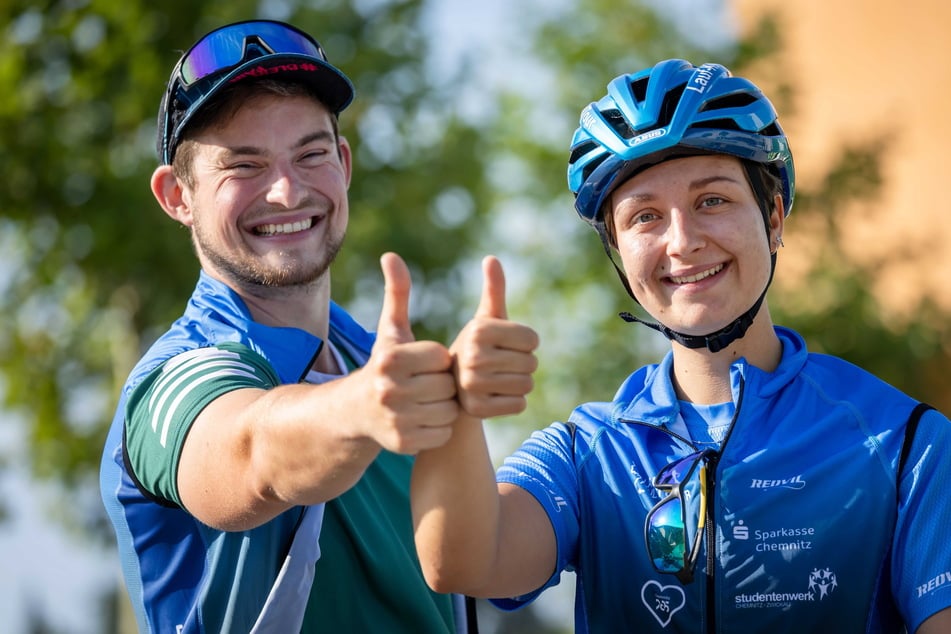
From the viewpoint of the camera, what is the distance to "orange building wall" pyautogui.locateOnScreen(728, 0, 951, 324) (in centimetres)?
2266

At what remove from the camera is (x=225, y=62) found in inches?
174

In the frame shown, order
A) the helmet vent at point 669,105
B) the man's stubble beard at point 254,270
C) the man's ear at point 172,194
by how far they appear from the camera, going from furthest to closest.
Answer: the man's ear at point 172,194
the man's stubble beard at point 254,270
the helmet vent at point 669,105

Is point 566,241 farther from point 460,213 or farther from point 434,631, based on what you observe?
point 434,631

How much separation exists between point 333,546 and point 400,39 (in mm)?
15922

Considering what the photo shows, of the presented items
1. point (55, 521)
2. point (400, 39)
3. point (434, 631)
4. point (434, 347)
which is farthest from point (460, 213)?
point (434, 347)

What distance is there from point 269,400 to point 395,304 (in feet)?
1.64

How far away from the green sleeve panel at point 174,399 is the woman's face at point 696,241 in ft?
4.15

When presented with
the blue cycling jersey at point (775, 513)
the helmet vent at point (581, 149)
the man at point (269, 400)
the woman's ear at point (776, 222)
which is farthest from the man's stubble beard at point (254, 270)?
the woman's ear at point (776, 222)

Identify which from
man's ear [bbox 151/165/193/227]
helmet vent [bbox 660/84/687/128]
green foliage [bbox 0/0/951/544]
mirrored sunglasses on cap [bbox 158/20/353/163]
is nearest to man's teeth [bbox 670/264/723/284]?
helmet vent [bbox 660/84/687/128]

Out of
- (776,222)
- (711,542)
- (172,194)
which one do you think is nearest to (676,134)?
(776,222)

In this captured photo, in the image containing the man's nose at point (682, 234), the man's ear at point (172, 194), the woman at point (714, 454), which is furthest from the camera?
the man's ear at point (172, 194)

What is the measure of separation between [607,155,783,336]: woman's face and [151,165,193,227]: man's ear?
6.03 ft

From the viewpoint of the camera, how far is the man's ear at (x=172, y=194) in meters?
4.77

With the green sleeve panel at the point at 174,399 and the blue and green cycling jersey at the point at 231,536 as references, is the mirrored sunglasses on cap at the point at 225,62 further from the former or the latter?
the green sleeve panel at the point at 174,399
